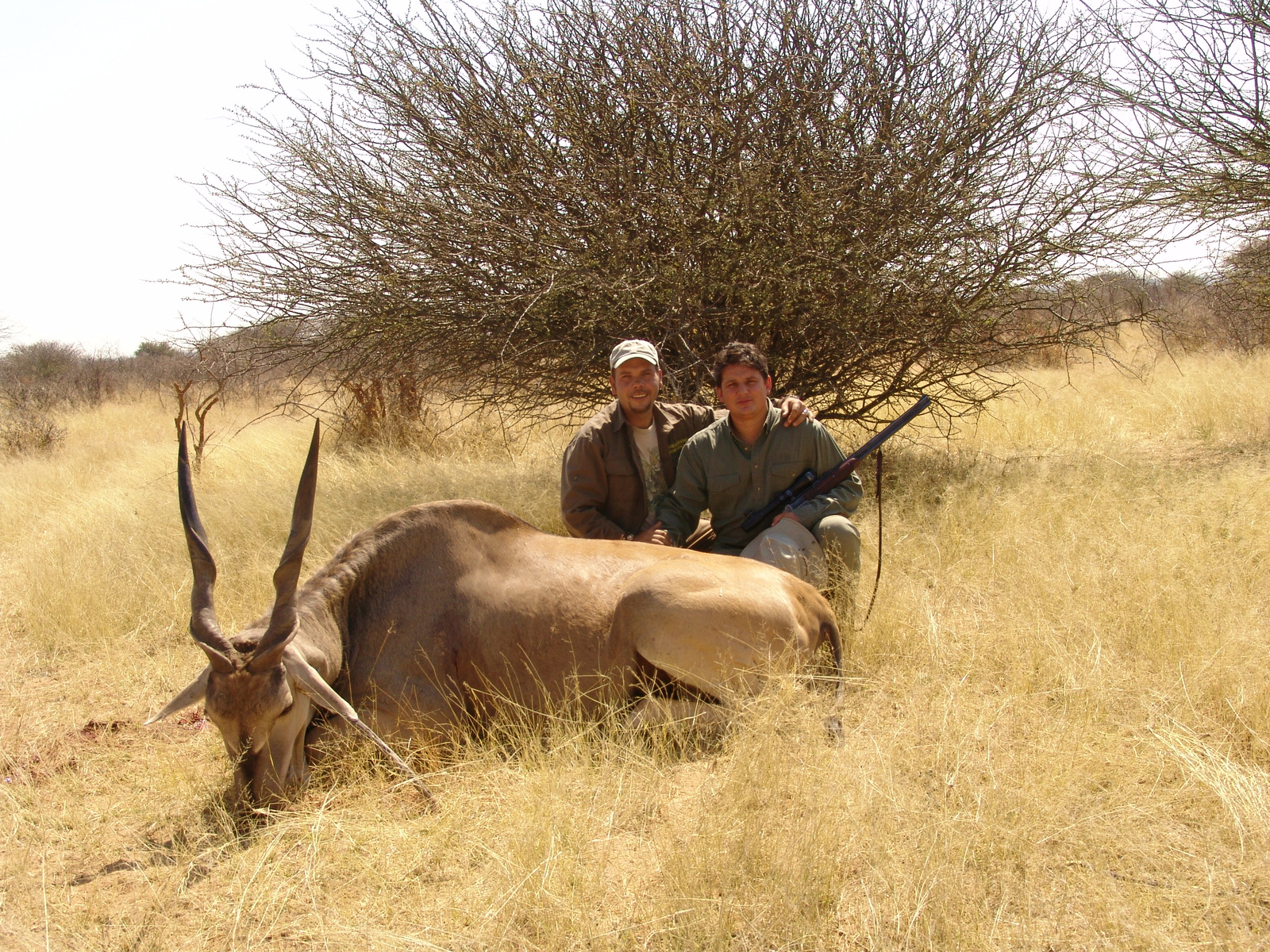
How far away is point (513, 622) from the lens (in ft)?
13.3

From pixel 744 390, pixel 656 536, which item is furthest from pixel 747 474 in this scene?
pixel 656 536

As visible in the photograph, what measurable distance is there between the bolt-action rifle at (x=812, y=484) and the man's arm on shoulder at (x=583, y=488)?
0.77m

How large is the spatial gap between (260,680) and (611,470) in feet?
8.94

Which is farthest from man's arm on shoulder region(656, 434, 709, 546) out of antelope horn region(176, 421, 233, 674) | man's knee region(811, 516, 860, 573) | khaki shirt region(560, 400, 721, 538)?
antelope horn region(176, 421, 233, 674)

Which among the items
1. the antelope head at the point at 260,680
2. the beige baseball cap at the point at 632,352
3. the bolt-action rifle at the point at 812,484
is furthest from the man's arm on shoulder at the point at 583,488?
the antelope head at the point at 260,680

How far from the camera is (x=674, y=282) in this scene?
23.5 ft

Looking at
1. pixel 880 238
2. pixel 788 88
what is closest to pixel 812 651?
pixel 880 238

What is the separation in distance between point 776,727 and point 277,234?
628cm

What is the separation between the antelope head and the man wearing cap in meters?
2.21

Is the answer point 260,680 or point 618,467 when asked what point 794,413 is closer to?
point 618,467

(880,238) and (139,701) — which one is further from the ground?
(880,238)

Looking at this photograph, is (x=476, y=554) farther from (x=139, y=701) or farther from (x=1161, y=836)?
(x=1161, y=836)

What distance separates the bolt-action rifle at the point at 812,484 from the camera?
5.16 meters

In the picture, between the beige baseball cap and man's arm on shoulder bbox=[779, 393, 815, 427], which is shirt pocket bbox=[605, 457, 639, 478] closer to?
the beige baseball cap
